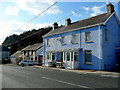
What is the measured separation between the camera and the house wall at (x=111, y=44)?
2073cm

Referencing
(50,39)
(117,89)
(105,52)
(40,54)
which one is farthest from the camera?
(40,54)

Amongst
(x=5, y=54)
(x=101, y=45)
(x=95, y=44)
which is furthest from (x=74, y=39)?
(x=5, y=54)

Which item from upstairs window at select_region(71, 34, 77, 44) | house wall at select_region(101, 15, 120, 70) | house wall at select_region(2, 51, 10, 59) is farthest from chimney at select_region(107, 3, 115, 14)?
house wall at select_region(2, 51, 10, 59)

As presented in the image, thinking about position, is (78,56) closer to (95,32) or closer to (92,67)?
(92,67)

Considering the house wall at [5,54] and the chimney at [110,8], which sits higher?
the chimney at [110,8]

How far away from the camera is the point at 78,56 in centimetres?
2333

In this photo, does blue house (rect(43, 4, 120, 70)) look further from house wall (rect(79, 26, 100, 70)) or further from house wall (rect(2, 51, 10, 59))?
house wall (rect(2, 51, 10, 59))

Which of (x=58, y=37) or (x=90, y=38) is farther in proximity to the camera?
(x=58, y=37)

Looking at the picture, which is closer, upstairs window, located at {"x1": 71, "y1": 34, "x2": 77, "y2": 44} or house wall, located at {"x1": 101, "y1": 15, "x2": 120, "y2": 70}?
house wall, located at {"x1": 101, "y1": 15, "x2": 120, "y2": 70}

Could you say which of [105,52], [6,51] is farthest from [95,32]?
[6,51]

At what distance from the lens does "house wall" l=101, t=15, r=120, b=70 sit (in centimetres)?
2073

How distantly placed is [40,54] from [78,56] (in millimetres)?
17243

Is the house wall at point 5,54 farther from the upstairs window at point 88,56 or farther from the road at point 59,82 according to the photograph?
the road at point 59,82

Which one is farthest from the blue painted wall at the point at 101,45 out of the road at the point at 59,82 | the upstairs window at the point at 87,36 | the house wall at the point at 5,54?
the house wall at the point at 5,54
